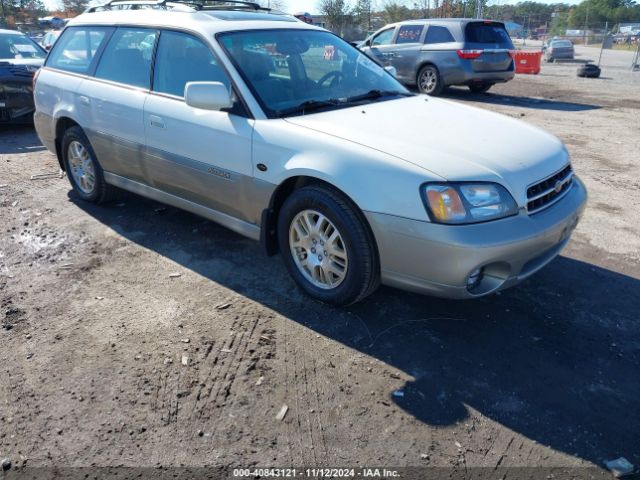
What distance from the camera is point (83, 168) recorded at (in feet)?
17.2

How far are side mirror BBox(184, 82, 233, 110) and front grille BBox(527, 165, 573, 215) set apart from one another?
1.99 metres

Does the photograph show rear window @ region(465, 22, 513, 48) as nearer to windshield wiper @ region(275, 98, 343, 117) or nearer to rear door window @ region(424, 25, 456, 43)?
rear door window @ region(424, 25, 456, 43)

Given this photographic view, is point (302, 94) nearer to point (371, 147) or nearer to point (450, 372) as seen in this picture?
point (371, 147)

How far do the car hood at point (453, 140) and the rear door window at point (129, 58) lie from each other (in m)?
1.61

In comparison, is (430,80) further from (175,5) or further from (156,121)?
(156,121)

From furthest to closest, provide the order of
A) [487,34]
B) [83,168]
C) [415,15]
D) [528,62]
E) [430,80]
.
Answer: [415,15] < [528,62] < [430,80] < [487,34] < [83,168]

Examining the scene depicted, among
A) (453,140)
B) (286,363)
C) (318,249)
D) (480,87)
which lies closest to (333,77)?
(453,140)

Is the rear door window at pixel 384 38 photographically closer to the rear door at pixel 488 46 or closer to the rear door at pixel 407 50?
the rear door at pixel 407 50

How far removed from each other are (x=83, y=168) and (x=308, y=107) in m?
2.78

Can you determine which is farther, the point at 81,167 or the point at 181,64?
the point at 81,167

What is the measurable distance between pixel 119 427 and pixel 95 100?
3.18m

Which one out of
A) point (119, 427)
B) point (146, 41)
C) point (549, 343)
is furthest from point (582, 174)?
point (119, 427)

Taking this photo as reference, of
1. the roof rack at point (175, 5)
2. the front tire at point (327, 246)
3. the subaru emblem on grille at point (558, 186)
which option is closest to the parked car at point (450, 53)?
the roof rack at point (175, 5)

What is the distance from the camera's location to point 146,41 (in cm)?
434
